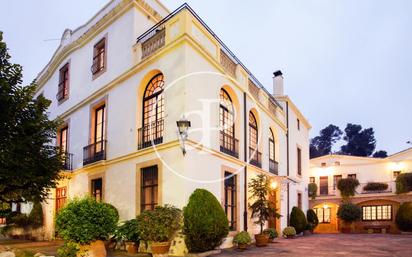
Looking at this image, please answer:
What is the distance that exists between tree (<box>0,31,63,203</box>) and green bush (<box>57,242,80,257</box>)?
3.61 m

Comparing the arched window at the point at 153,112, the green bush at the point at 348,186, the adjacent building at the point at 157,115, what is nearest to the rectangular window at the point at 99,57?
the adjacent building at the point at 157,115

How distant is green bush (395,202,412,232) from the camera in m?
25.1

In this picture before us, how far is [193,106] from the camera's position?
40.3 feet

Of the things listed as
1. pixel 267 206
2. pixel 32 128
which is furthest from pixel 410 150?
Answer: pixel 32 128

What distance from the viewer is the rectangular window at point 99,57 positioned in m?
16.4

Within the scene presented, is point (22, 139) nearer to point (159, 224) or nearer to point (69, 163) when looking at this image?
point (69, 163)

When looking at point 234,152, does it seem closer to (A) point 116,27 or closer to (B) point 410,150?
(A) point 116,27

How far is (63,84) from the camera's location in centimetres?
1991

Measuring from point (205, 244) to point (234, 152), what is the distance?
489cm

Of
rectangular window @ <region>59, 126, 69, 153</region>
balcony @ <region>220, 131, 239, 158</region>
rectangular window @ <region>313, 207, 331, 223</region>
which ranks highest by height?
rectangular window @ <region>59, 126, 69, 153</region>

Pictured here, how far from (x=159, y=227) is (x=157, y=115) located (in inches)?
167

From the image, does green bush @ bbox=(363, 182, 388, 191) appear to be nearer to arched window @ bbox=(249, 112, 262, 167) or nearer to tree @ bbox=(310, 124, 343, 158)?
arched window @ bbox=(249, 112, 262, 167)

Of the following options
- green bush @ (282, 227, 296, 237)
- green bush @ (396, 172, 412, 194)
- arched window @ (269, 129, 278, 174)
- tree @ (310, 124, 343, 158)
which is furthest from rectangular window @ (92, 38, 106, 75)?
tree @ (310, 124, 343, 158)

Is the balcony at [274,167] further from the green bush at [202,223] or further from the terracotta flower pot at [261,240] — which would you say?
the green bush at [202,223]
